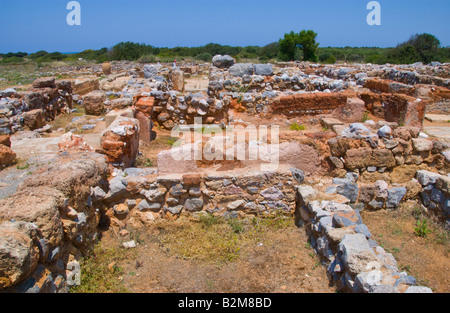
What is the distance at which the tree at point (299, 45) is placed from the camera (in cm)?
3053

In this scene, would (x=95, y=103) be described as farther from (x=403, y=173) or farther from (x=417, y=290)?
(x=417, y=290)

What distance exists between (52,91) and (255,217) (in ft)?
→ 31.6

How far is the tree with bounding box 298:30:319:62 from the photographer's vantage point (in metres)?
30.5

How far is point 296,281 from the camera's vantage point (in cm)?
334

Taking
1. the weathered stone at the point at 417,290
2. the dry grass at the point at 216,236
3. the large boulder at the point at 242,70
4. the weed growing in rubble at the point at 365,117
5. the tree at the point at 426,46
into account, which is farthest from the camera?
the tree at the point at 426,46

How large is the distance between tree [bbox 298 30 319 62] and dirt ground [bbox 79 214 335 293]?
98.3 feet

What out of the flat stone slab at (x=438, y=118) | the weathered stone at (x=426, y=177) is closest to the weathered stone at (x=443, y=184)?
the weathered stone at (x=426, y=177)

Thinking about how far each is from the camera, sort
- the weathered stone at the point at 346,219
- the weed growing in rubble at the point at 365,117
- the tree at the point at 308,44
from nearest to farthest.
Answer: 1. the weathered stone at the point at 346,219
2. the weed growing in rubble at the point at 365,117
3. the tree at the point at 308,44

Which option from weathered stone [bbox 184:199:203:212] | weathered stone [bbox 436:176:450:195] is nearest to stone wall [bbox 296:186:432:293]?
weathered stone [bbox 184:199:203:212]

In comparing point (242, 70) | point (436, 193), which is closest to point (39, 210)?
point (436, 193)

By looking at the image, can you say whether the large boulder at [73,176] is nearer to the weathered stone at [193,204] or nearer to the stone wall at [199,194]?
the stone wall at [199,194]

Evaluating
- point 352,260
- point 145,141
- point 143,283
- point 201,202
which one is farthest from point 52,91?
point 352,260

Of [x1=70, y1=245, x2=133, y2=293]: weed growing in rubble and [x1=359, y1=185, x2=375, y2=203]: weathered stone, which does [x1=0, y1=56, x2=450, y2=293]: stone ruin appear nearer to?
[x1=359, y1=185, x2=375, y2=203]: weathered stone

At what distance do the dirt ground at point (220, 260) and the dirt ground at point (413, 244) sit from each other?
1.08 meters
